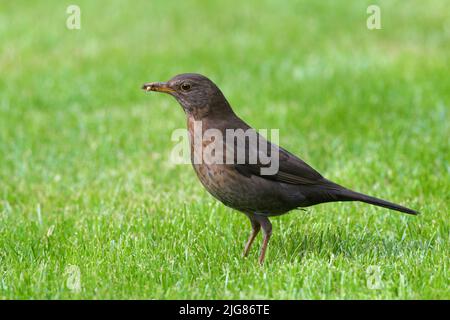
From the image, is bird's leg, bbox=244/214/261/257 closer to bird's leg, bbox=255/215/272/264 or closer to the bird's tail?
bird's leg, bbox=255/215/272/264

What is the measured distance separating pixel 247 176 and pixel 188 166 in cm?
277

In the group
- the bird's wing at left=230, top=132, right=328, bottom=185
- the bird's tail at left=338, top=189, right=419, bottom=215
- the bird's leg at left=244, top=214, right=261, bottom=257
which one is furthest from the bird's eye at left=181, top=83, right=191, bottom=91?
the bird's tail at left=338, top=189, right=419, bottom=215

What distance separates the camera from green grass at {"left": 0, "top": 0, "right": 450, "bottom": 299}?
4.50 meters

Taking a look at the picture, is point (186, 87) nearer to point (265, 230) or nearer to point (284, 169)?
point (284, 169)

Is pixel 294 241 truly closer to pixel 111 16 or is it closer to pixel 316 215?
pixel 316 215

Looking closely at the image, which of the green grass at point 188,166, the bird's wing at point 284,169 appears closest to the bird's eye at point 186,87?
the bird's wing at point 284,169

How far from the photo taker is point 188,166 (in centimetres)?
743

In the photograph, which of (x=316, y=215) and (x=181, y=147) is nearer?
(x=316, y=215)

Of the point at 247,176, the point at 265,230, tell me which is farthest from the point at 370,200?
the point at 247,176

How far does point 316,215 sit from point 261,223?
0.99 m

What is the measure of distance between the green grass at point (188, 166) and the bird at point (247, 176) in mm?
336

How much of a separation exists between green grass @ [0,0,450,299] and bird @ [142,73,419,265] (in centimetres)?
34
